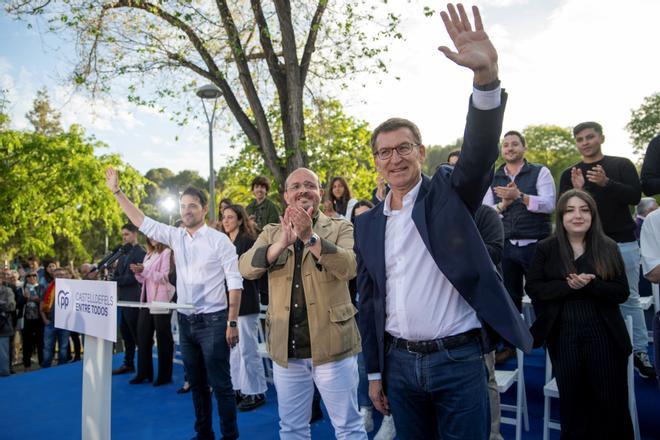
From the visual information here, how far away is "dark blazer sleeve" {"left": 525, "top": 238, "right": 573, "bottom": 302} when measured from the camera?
321cm

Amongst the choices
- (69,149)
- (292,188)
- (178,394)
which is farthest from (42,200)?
(292,188)

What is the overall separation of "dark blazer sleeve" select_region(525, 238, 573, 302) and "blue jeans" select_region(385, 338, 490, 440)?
159 cm

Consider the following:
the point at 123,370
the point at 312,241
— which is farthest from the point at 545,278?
the point at 123,370

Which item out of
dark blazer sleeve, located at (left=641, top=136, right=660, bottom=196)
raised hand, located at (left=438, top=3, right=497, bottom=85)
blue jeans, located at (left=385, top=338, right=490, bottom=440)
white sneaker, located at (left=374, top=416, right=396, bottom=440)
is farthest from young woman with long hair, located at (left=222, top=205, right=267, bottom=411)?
raised hand, located at (left=438, top=3, right=497, bottom=85)

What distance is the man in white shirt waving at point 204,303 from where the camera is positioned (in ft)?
12.2

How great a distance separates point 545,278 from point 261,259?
214 centimetres

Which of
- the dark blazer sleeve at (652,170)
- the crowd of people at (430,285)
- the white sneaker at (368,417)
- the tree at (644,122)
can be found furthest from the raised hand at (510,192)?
the tree at (644,122)

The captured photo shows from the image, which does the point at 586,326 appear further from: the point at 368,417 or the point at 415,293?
the point at 368,417

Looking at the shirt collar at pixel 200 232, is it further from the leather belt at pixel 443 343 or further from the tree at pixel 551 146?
the tree at pixel 551 146

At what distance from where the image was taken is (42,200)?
15.3 meters

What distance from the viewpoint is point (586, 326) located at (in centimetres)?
313

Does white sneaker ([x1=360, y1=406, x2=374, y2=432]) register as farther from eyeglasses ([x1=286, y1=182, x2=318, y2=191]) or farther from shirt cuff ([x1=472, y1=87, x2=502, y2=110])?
shirt cuff ([x1=472, y1=87, x2=502, y2=110])

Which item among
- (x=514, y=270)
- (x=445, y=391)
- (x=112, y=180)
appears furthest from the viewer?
(x=514, y=270)

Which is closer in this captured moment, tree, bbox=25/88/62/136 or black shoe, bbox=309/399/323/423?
black shoe, bbox=309/399/323/423
